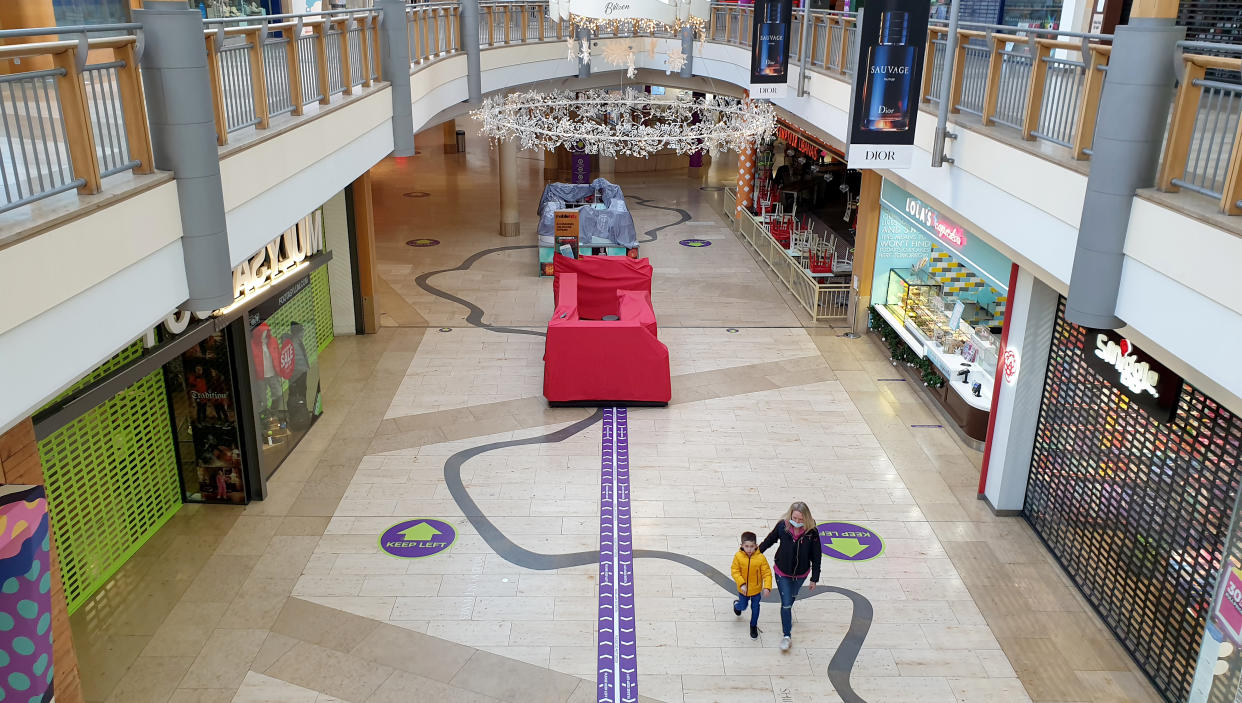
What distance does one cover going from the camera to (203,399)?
29.6 feet

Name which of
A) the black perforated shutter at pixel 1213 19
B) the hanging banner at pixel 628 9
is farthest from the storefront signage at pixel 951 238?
the hanging banner at pixel 628 9

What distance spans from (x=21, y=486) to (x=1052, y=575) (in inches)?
316

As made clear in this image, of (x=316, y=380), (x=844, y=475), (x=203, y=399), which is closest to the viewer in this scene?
(x=203, y=399)

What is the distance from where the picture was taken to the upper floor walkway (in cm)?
420

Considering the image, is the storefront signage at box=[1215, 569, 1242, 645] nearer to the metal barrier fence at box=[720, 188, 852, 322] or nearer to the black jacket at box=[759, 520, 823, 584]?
the black jacket at box=[759, 520, 823, 584]

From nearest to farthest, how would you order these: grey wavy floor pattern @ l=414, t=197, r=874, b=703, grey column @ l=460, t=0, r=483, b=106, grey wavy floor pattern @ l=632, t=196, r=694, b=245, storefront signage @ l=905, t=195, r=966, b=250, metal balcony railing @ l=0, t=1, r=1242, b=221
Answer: metal balcony railing @ l=0, t=1, r=1242, b=221, grey wavy floor pattern @ l=414, t=197, r=874, b=703, storefront signage @ l=905, t=195, r=966, b=250, grey column @ l=460, t=0, r=483, b=106, grey wavy floor pattern @ l=632, t=196, r=694, b=245

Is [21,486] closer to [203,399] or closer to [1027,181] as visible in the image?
[203,399]

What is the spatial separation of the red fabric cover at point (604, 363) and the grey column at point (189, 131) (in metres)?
6.16

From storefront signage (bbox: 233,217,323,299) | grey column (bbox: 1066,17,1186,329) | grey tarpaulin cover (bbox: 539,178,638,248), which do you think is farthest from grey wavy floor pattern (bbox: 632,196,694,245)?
grey column (bbox: 1066,17,1186,329)

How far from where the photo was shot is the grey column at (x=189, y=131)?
16.6 feet

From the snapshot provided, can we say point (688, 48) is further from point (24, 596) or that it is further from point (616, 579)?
point (24, 596)

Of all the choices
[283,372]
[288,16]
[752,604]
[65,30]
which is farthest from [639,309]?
[65,30]

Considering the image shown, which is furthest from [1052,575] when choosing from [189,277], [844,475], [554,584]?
[189,277]

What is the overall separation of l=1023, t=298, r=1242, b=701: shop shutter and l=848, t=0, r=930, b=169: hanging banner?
2270mm
